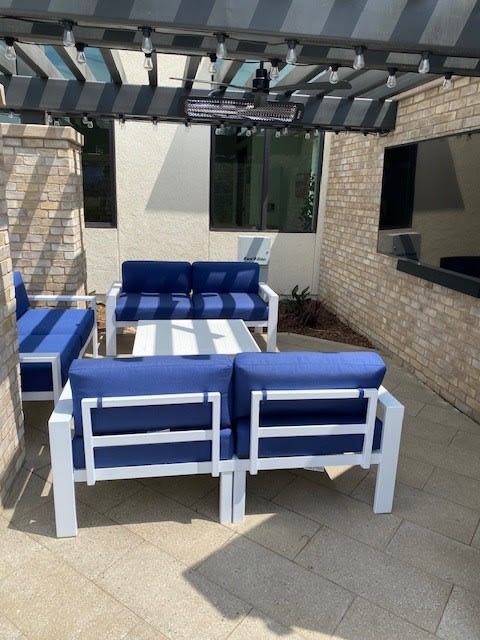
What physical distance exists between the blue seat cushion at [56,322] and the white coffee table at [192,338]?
1.70ft

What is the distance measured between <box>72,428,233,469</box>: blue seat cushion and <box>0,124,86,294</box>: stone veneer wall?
3.40 m

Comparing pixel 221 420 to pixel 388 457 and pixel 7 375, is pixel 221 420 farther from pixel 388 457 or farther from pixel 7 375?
pixel 7 375

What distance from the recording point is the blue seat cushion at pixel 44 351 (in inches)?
144

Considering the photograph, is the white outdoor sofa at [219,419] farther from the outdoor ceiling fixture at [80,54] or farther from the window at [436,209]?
the window at [436,209]

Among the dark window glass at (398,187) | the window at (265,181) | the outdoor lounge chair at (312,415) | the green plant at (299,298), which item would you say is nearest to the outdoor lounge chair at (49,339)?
the outdoor lounge chair at (312,415)

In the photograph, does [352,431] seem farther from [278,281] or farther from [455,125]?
[278,281]

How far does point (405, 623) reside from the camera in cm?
214

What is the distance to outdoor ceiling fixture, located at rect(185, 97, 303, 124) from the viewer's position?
14.0 feet

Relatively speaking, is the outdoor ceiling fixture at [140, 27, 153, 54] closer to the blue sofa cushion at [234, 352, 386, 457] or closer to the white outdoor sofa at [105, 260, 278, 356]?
the blue sofa cushion at [234, 352, 386, 457]

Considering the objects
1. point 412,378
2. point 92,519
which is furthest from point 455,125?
point 92,519

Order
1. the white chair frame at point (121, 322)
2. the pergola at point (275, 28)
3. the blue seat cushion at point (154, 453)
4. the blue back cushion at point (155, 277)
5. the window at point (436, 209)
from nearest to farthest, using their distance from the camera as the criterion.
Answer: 1. the pergola at point (275, 28)
2. the blue seat cushion at point (154, 453)
3. the window at point (436, 209)
4. the white chair frame at point (121, 322)
5. the blue back cushion at point (155, 277)

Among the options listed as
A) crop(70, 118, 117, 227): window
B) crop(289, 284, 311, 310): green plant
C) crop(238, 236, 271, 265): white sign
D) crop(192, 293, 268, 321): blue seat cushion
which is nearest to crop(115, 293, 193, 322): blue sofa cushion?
crop(192, 293, 268, 321): blue seat cushion

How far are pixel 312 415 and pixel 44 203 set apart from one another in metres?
4.03

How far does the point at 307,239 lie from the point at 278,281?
83 cm
